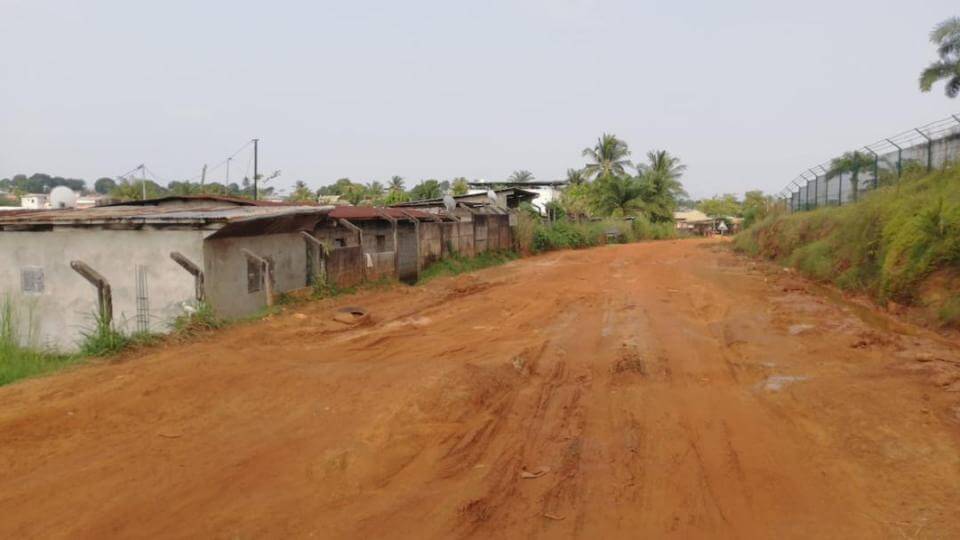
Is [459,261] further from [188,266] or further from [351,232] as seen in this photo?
[188,266]

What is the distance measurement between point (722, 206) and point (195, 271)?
9036cm

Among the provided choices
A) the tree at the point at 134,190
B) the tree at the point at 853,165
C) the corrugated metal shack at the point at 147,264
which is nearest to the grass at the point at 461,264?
the corrugated metal shack at the point at 147,264

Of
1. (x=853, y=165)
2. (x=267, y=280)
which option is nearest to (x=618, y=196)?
(x=853, y=165)

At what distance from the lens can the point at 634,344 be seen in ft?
31.9

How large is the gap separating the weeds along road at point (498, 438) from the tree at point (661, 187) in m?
45.3

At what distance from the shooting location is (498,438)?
585 cm

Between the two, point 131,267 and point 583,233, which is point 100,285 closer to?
point 131,267

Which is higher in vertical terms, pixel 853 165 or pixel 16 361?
pixel 853 165

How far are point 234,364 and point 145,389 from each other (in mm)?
1221

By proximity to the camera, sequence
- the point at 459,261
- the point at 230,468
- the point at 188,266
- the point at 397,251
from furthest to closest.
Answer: the point at 459,261, the point at 397,251, the point at 188,266, the point at 230,468

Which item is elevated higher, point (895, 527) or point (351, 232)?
point (351, 232)

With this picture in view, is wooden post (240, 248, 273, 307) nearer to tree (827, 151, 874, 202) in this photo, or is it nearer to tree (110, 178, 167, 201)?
tree (827, 151, 874, 202)

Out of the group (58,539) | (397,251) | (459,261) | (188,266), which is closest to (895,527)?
(58,539)

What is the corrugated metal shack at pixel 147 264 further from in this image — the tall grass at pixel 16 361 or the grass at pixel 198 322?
the tall grass at pixel 16 361
